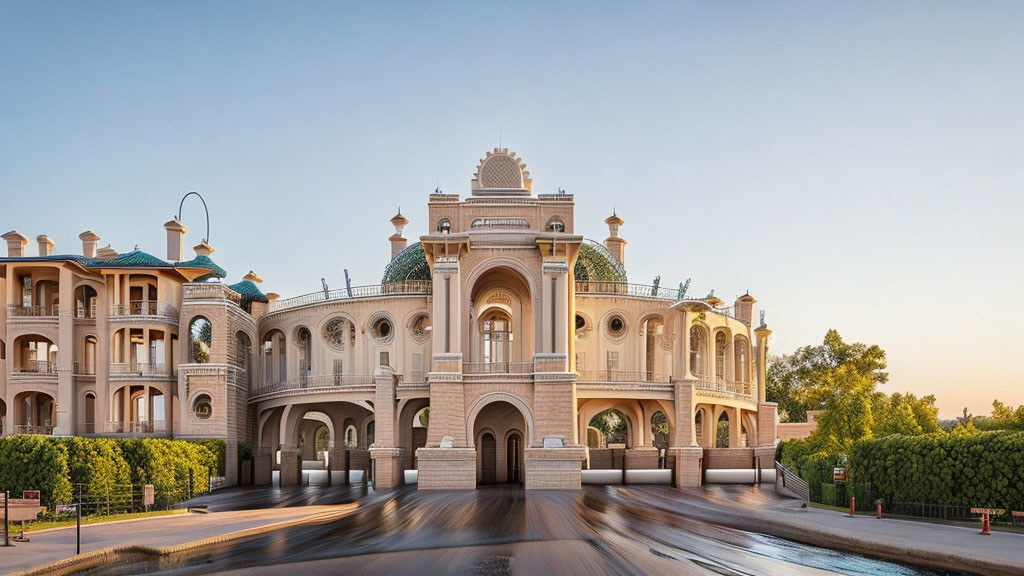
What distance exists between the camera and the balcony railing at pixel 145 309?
4897 cm

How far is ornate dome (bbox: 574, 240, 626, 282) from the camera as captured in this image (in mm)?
56881

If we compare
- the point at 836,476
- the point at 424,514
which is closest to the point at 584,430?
the point at 836,476

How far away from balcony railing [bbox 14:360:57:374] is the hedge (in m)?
15.2

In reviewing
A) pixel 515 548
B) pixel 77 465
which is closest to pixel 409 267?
pixel 77 465

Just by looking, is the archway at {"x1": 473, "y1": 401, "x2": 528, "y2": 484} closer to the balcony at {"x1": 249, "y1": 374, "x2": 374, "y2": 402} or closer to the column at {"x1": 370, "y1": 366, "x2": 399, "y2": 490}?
the column at {"x1": 370, "y1": 366, "x2": 399, "y2": 490}

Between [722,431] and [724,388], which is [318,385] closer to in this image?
[724,388]

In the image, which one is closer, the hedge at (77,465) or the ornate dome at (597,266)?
the hedge at (77,465)

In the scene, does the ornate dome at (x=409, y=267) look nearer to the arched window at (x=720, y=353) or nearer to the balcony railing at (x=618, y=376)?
the balcony railing at (x=618, y=376)

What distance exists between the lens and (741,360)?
198 feet

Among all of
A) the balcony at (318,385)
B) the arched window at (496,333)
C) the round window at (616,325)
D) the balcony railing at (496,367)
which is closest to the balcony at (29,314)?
the balcony at (318,385)

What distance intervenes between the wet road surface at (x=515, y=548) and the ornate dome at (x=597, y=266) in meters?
24.3

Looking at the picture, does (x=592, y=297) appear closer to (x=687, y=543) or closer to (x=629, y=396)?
(x=629, y=396)

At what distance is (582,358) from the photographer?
53.1 m

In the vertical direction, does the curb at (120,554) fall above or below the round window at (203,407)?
below
